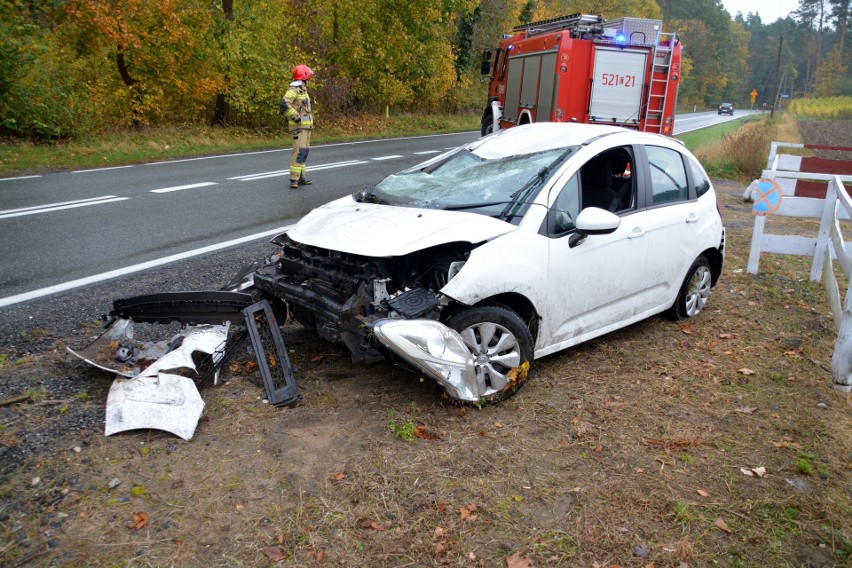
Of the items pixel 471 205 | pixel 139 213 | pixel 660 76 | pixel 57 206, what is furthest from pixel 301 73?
pixel 471 205

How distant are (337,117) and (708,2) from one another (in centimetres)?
9936

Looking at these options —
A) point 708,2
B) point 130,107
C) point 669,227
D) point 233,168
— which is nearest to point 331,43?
point 130,107

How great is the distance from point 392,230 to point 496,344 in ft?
3.19

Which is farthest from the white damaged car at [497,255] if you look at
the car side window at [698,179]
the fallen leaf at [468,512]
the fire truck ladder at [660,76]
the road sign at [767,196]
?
the fire truck ladder at [660,76]

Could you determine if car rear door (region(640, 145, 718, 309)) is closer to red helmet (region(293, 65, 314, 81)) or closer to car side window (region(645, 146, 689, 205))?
car side window (region(645, 146, 689, 205))

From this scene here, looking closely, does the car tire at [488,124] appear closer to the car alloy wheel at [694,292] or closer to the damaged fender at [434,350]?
the car alloy wheel at [694,292]

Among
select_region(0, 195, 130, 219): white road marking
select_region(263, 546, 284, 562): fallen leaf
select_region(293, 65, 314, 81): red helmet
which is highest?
select_region(293, 65, 314, 81): red helmet

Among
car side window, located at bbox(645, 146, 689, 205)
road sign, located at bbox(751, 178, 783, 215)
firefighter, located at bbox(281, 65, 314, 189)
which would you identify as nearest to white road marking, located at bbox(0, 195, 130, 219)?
firefighter, located at bbox(281, 65, 314, 189)

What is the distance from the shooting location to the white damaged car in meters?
4.01

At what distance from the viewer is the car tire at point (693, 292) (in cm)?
594

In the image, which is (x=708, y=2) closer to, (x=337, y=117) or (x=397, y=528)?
(x=337, y=117)

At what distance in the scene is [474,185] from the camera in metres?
4.93

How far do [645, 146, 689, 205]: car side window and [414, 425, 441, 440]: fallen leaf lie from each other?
9.22ft

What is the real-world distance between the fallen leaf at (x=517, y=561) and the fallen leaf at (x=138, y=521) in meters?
1.61
